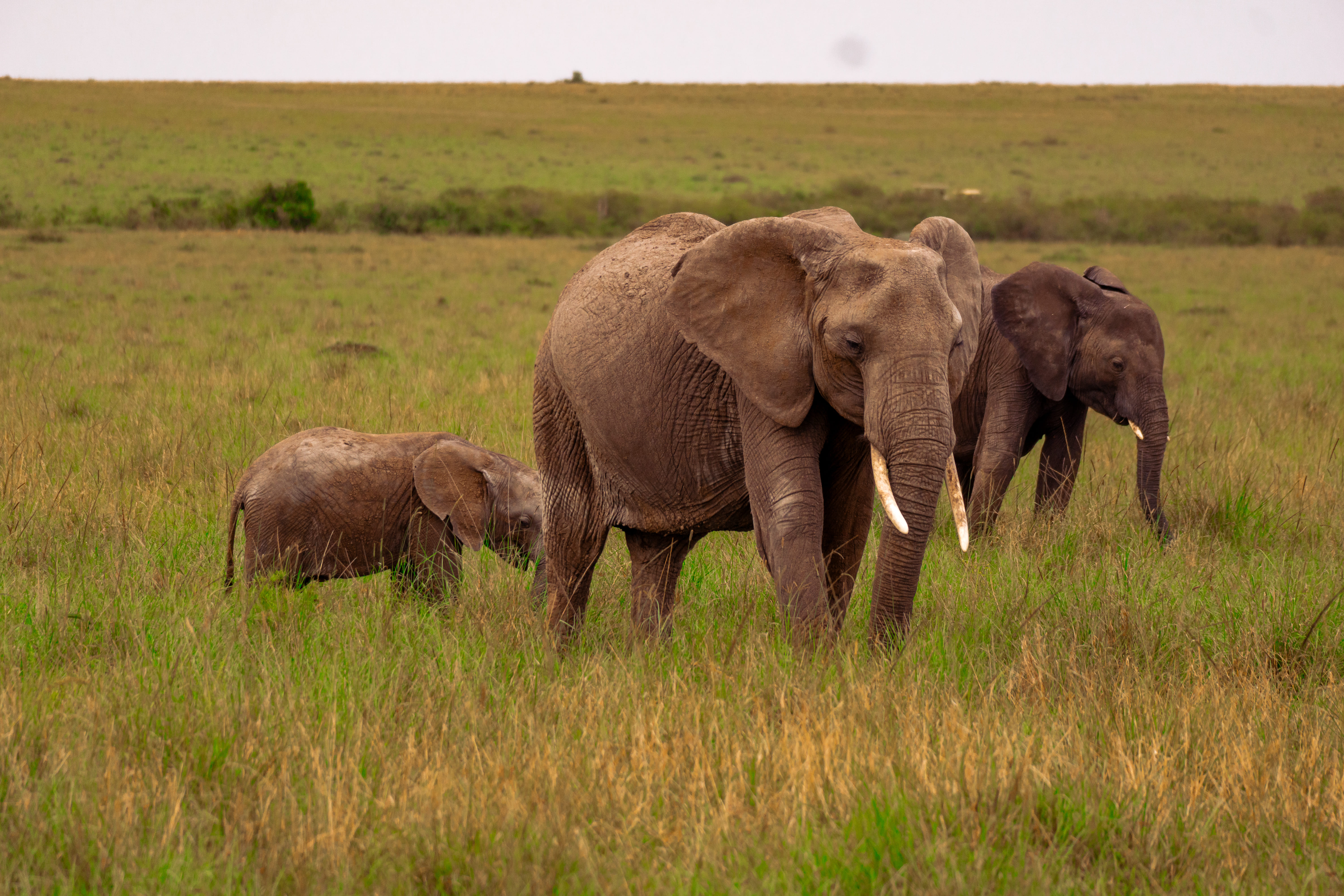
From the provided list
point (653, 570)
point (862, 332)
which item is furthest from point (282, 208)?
point (862, 332)

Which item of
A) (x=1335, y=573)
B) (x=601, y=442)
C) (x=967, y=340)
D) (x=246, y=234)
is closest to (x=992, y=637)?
(x=967, y=340)

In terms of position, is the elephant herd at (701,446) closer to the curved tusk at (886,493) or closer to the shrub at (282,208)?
the curved tusk at (886,493)

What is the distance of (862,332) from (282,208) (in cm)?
3000

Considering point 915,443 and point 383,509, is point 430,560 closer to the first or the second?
point 383,509

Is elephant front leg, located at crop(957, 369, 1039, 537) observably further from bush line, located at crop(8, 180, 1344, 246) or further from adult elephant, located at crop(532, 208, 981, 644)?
bush line, located at crop(8, 180, 1344, 246)

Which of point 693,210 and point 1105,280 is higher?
point 1105,280

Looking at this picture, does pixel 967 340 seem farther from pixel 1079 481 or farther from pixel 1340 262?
pixel 1340 262

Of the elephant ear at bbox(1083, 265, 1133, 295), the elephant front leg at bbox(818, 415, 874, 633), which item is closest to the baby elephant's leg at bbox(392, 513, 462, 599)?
the elephant front leg at bbox(818, 415, 874, 633)

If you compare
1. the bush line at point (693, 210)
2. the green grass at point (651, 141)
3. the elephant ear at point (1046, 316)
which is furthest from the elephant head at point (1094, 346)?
the green grass at point (651, 141)

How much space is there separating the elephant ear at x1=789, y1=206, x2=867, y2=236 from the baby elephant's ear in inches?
77.6

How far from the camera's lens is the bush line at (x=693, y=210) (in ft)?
100

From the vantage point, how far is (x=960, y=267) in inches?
142

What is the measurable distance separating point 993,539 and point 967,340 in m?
2.79

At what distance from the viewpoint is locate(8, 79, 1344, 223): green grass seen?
46.2 meters
